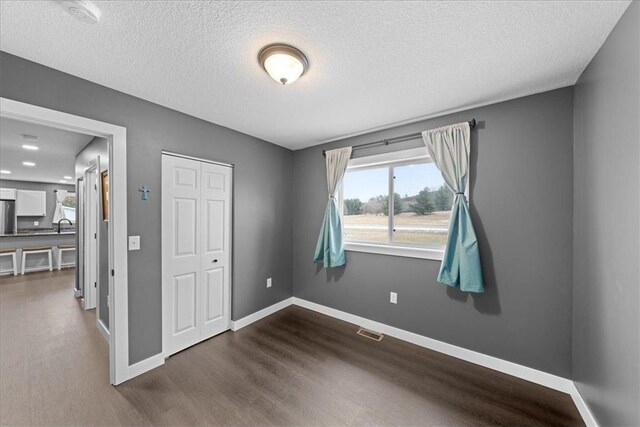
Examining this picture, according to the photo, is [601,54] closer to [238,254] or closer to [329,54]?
[329,54]

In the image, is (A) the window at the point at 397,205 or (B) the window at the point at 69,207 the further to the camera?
(B) the window at the point at 69,207

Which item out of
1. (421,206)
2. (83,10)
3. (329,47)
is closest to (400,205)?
(421,206)

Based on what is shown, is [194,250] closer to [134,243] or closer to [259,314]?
[134,243]

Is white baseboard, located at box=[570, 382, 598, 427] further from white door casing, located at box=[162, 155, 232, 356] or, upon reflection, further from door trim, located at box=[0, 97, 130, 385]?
door trim, located at box=[0, 97, 130, 385]

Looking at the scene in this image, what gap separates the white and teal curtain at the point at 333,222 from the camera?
10.6 ft

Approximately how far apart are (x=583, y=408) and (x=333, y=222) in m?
2.66

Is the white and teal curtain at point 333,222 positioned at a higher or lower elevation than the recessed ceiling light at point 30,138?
Result: lower

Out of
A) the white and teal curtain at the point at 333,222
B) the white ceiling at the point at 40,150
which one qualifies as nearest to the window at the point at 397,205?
the white and teal curtain at the point at 333,222

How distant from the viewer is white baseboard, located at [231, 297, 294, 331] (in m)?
3.06

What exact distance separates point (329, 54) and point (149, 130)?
1823mm

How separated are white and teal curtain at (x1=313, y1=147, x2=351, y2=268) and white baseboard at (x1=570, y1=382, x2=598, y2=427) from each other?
229 cm

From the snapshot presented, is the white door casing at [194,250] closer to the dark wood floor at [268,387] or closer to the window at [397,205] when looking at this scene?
the dark wood floor at [268,387]

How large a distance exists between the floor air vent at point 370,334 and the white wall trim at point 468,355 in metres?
0.06

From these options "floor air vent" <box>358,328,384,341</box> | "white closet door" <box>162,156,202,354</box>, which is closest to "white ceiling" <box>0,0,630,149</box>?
"white closet door" <box>162,156,202,354</box>
